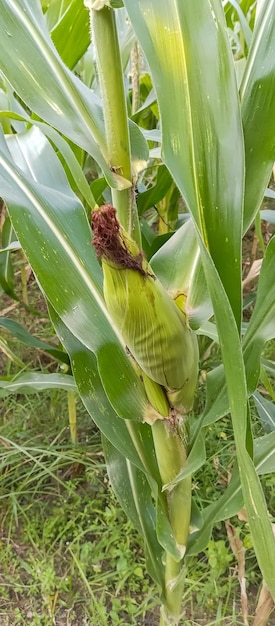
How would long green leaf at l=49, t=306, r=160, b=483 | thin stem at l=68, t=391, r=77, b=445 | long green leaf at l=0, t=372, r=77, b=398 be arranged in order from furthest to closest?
thin stem at l=68, t=391, r=77, b=445 → long green leaf at l=0, t=372, r=77, b=398 → long green leaf at l=49, t=306, r=160, b=483

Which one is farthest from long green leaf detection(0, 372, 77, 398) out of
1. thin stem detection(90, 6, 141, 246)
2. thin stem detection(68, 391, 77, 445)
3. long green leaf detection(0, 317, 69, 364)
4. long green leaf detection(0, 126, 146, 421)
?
thin stem detection(90, 6, 141, 246)

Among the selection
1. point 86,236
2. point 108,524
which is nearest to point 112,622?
point 108,524

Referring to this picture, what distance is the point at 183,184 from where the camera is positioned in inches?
13.6

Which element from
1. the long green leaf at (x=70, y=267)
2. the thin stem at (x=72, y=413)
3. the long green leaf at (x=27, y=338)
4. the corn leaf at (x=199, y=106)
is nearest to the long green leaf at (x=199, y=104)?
the corn leaf at (x=199, y=106)

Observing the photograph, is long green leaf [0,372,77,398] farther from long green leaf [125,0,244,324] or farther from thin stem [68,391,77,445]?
long green leaf [125,0,244,324]

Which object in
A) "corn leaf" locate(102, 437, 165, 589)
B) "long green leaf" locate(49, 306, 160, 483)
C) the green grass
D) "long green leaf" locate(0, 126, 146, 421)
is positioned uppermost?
"long green leaf" locate(0, 126, 146, 421)

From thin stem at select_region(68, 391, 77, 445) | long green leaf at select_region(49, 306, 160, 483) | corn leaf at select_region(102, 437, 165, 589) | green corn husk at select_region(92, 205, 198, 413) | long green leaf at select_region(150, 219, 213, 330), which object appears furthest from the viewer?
thin stem at select_region(68, 391, 77, 445)

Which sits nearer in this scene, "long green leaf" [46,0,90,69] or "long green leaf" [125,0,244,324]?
"long green leaf" [125,0,244,324]

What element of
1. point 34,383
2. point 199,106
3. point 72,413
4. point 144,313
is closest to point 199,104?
point 199,106

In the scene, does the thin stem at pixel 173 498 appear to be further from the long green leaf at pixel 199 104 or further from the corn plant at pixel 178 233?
the long green leaf at pixel 199 104

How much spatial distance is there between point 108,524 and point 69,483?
13 cm

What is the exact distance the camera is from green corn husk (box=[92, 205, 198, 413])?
1.05 feet

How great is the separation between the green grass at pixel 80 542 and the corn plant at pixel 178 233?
1.08 ft

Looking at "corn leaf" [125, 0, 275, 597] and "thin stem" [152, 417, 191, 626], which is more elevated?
"corn leaf" [125, 0, 275, 597]
